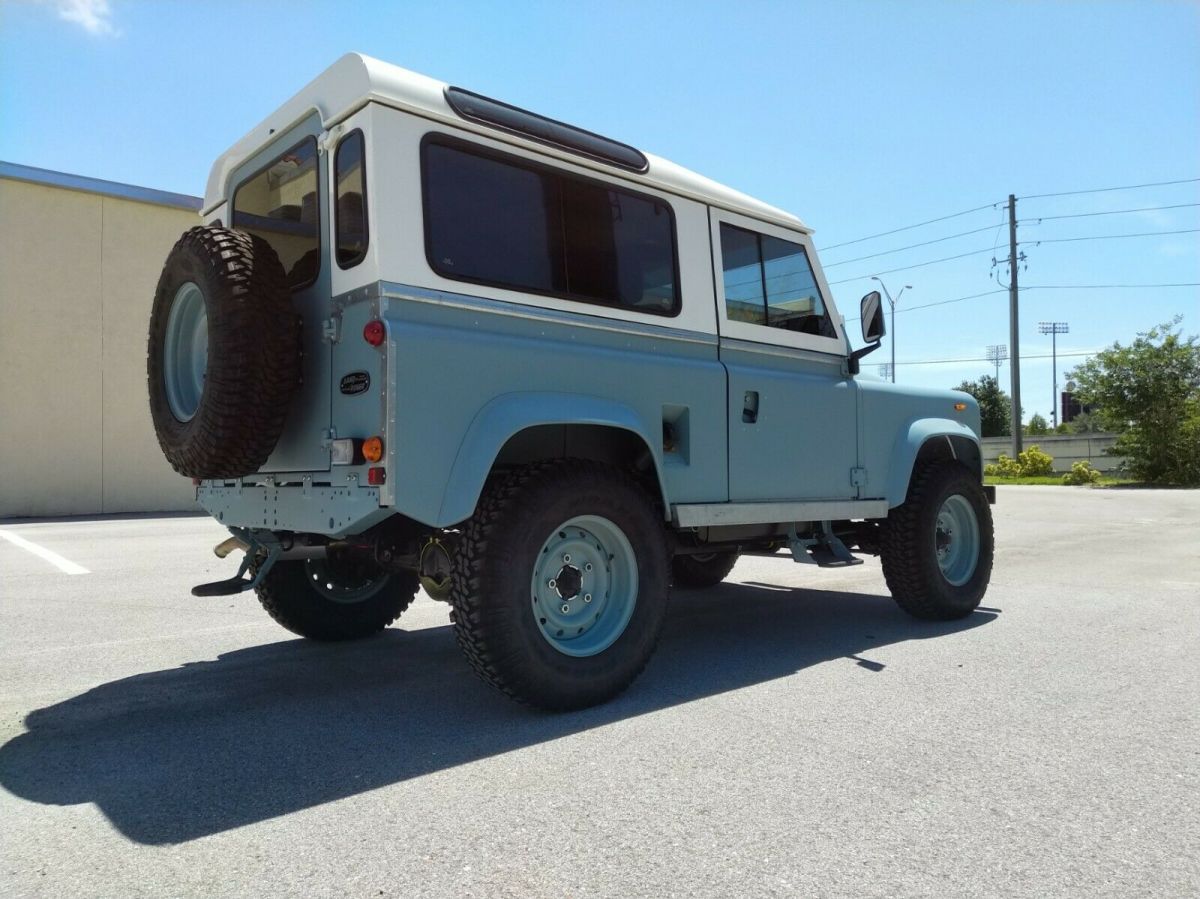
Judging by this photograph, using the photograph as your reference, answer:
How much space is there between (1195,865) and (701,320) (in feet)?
10.6

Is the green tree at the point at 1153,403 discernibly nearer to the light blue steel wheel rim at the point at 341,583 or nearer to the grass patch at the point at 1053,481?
the grass patch at the point at 1053,481

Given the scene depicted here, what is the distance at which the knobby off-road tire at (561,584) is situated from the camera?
3.59 meters

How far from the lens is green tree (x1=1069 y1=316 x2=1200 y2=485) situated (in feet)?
103

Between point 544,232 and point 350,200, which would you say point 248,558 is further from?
point 544,232

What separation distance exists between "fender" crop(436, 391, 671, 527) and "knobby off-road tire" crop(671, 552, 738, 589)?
11.7 ft

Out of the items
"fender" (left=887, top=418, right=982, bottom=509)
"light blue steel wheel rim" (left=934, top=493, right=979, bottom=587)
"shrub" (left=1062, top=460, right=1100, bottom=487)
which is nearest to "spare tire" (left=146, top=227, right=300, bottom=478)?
"fender" (left=887, top=418, right=982, bottom=509)

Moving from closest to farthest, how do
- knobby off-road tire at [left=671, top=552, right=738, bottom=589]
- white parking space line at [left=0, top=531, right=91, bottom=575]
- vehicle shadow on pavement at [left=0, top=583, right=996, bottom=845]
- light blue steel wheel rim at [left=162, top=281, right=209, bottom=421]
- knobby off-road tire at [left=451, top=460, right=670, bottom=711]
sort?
vehicle shadow on pavement at [left=0, top=583, right=996, bottom=845]
knobby off-road tire at [left=451, top=460, right=670, bottom=711]
light blue steel wheel rim at [left=162, top=281, right=209, bottom=421]
knobby off-road tire at [left=671, top=552, right=738, bottom=589]
white parking space line at [left=0, top=531, right=91, bottom=575]

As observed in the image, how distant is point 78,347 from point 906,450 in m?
17.1

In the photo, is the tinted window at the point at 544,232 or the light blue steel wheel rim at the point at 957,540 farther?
the light blue steel wheel rim at the point at 957,540

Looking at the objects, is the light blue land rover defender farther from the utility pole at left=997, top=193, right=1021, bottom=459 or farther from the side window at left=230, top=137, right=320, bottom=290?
the utility pole at left=997, top=193, right=1021, bottom=459

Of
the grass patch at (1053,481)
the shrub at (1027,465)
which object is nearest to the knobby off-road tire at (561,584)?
the grass patch at (1053,481)

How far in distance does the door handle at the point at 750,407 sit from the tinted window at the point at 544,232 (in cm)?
68

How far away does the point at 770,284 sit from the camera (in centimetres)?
539

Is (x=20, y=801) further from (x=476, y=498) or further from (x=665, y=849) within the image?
(x=665, y=849)
